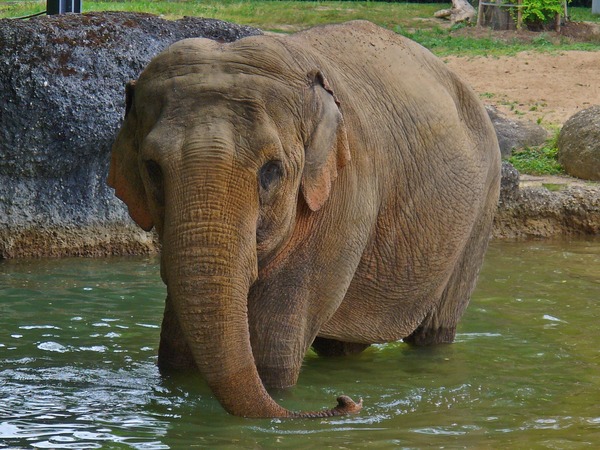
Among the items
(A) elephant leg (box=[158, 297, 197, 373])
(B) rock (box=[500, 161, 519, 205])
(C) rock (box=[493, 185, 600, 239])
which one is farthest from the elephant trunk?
(C) rock (box=[493, 185, 600, 239])

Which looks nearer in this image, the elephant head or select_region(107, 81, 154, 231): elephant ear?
the elephant head

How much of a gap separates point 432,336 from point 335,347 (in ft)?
1.99

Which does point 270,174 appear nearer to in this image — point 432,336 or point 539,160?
point 432,336

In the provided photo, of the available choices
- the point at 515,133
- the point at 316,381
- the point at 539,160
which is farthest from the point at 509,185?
the point at 316,381

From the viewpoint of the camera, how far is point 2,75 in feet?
32.2

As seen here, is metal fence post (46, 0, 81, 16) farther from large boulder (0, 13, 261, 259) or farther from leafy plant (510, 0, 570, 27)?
leafy plant (510, 0, 570, 27)

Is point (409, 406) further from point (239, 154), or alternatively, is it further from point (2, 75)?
point (2, 75)

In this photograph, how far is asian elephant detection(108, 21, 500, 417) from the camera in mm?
4711

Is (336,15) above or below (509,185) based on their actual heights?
above

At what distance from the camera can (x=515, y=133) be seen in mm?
14812

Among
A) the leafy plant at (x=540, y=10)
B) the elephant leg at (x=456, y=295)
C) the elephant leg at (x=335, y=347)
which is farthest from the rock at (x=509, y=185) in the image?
the leafy plant at (x=540, y=10)

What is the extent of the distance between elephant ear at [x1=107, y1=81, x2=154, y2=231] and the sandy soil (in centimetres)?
1110

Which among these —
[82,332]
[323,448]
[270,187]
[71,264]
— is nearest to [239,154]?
[270,187]

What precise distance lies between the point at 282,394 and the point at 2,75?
505 centimetres
